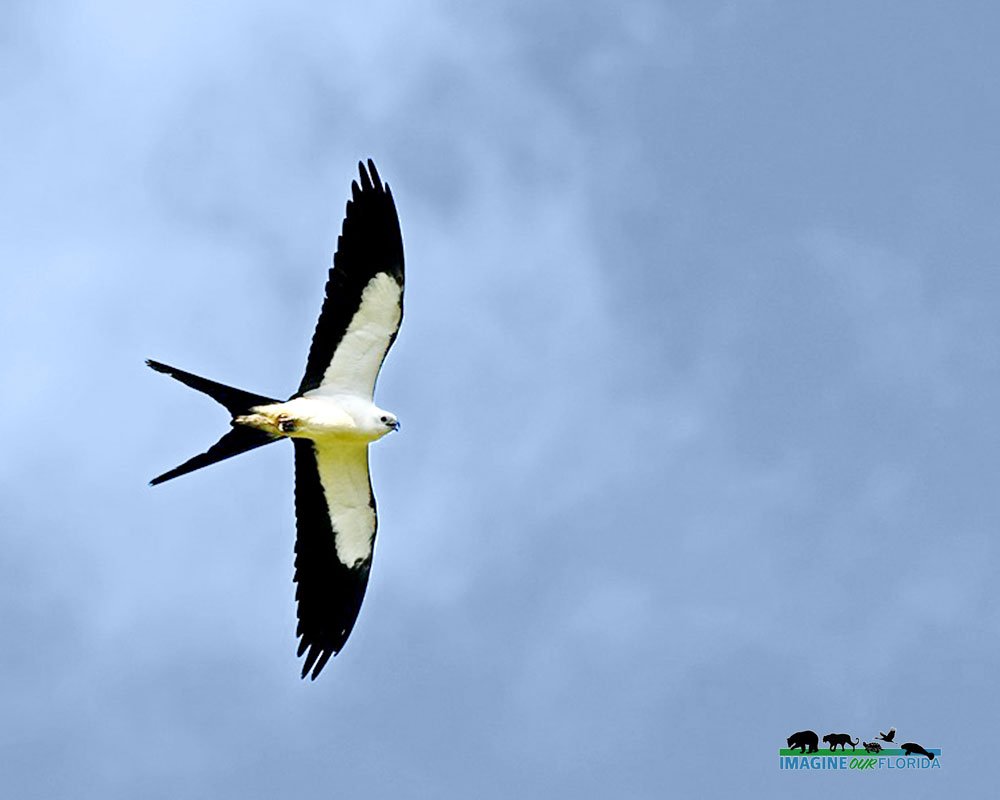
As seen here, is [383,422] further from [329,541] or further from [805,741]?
[805,741]

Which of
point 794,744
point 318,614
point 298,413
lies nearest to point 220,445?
point 298,413

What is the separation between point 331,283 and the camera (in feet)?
67.4

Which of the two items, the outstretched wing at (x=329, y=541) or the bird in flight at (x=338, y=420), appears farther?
the outstretched wing at (x=329, y=541)

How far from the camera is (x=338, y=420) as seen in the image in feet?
67.9

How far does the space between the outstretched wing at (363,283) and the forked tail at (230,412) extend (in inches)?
34.7

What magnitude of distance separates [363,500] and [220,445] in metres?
2.00

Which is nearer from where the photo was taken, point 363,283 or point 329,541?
point 363,283

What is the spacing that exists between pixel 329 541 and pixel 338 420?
1.57 m

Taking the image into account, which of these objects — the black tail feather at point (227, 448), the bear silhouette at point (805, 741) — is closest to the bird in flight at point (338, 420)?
the black tail feather at point (227, 448)

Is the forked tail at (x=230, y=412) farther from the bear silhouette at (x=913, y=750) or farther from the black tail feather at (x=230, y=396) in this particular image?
the bear silhouette at (x=913, y=750)

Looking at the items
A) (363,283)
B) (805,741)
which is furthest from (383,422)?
(805,741)

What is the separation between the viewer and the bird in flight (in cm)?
2055

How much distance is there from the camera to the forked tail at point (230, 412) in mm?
19938

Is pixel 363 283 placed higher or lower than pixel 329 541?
higher
